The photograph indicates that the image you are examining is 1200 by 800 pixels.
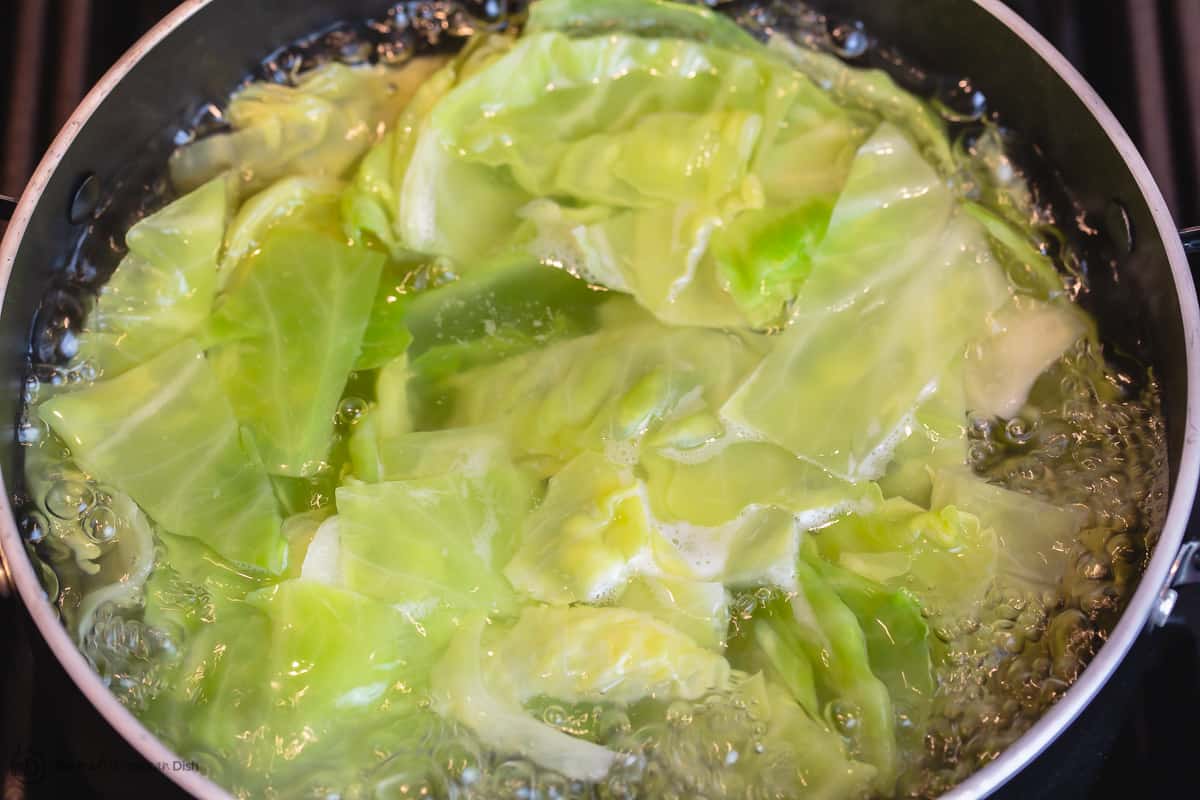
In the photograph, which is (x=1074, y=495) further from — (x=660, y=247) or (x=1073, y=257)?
(x=660, y=247)

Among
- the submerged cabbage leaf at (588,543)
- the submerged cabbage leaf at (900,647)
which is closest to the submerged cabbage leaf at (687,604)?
the submerged cabbage leaf at (588,543)

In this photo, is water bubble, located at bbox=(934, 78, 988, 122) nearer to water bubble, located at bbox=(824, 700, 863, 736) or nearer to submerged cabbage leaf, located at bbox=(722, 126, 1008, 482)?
submerged cabbage leaf, located at bbox=(722, 126, 1008, 482)

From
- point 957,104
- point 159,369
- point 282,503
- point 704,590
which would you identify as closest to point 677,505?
point 704,590

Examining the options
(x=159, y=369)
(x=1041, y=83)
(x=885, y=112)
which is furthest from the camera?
(x=885, y=112)

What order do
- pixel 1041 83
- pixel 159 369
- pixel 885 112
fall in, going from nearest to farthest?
pixel 159 369 → pixel 1041 83 → pixel 885 112

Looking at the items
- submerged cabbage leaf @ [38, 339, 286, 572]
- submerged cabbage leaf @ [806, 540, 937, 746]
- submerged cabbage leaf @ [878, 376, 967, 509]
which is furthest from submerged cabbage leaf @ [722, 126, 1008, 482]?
→ submerged cabbage leaf @ [38, 339, 286, 572]

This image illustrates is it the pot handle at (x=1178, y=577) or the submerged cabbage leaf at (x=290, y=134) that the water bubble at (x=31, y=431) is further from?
the pot handle at (x=1178, y=577)

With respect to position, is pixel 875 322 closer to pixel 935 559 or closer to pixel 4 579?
pixel 935 559

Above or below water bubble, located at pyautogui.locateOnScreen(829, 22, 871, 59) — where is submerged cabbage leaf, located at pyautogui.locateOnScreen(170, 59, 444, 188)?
below
